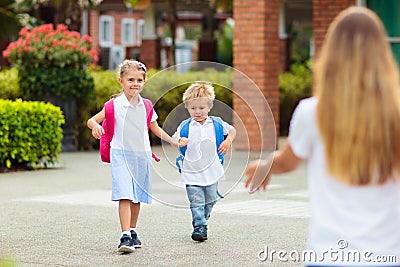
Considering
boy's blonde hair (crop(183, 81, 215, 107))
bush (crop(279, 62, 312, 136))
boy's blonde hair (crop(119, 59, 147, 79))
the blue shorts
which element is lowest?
bush (crop(279, 62, 312, 136))

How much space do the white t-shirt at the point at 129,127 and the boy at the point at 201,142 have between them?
262 millimetres

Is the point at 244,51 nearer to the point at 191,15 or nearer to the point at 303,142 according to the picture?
the point at 303,142

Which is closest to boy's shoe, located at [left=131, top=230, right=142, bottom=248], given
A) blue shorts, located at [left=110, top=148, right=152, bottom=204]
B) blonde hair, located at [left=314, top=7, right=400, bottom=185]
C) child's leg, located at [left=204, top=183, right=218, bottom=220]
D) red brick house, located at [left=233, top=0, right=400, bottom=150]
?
blue shorts, located at [left=110, top=148, right=152, bottom=204]

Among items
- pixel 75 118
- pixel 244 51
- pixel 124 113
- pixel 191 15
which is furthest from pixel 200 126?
pixel 191 15

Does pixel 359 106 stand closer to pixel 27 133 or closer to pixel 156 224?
pixel 156 224

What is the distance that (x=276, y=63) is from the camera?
18.3m

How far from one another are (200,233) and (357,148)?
4.63 meters

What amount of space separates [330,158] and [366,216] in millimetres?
263

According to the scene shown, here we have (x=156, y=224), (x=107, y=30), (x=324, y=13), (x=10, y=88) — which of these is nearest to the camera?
(x=156, y=224)

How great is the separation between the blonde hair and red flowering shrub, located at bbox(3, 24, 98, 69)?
1498 centimetres

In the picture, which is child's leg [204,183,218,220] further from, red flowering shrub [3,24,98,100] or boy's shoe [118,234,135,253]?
red flowering shrub [3,24,98,100]

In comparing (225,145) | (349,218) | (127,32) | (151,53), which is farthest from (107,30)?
(349,218)

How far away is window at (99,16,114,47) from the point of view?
46219 mm

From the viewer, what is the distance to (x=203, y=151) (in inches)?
298
